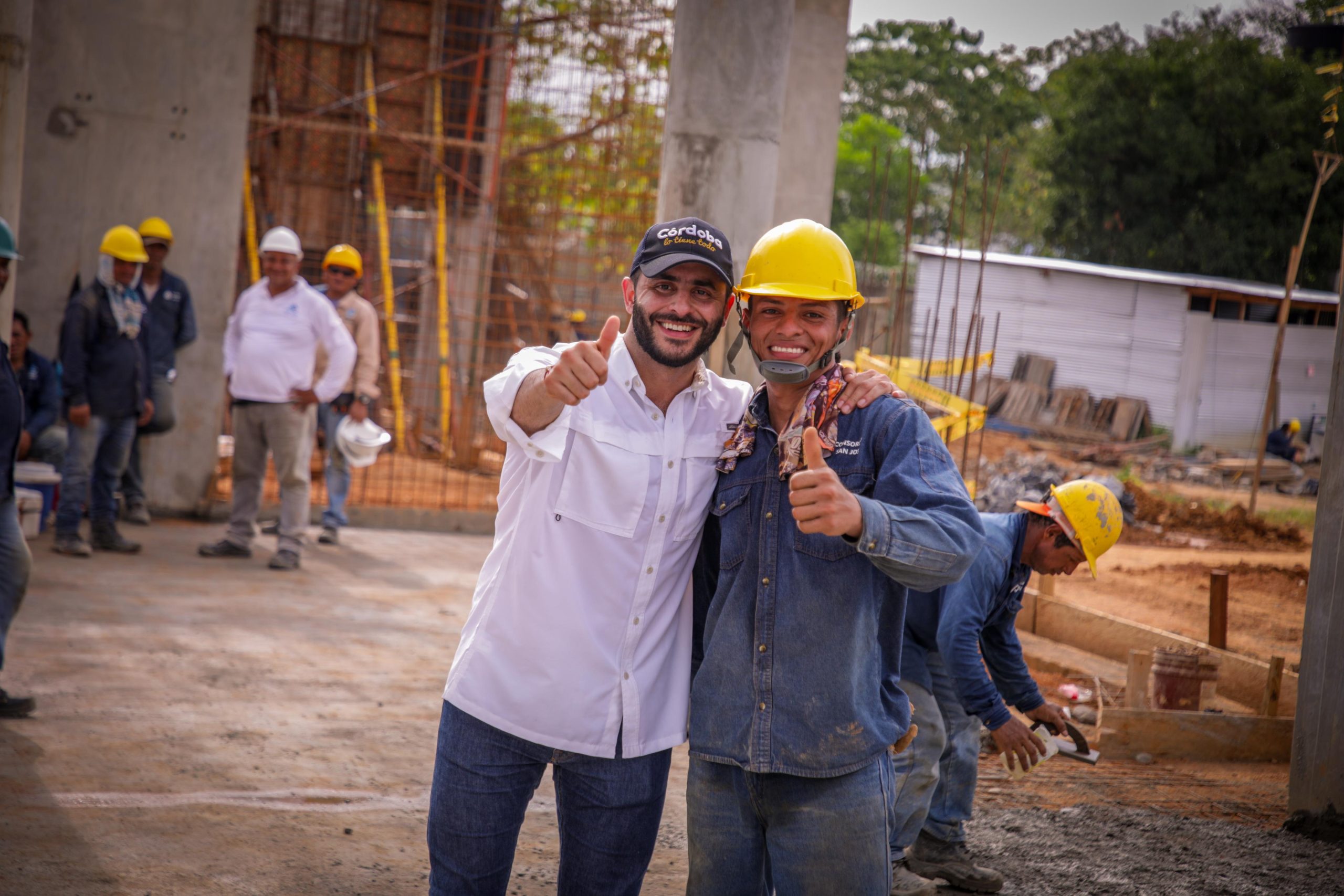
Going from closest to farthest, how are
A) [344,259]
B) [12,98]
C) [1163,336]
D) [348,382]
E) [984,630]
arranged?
[984,630] → [12,98] → [348,382] → [344,259] → [1163,336]

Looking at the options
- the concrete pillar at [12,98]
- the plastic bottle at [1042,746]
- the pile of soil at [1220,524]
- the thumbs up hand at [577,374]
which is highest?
the concrete pillar at [12,98]

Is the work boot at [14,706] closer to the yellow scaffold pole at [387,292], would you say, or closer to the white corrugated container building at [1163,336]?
the yellow scaffold pole at [387,292]

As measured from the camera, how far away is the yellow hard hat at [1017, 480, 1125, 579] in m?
4.71

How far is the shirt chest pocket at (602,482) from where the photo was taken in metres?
2.92

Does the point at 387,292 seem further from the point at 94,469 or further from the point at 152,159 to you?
the point at 94,469

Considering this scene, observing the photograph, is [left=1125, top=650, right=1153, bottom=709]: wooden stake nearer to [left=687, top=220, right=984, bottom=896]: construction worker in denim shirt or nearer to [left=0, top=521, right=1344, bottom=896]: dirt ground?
[left=0, top=521, right=1344, bottom=896]: dirt ground

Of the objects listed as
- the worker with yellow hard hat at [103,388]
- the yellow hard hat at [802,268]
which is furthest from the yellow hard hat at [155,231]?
the yellow hard hat at [802,268]

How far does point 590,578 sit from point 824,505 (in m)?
0.69

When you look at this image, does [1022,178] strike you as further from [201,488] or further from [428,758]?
[428,758]

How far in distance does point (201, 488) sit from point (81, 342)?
2.27 metres

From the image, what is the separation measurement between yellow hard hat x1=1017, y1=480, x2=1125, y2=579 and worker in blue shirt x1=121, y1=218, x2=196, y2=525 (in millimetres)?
7089

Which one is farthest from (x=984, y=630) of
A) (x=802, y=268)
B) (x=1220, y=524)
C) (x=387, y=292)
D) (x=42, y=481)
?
(x=1220, y=524)

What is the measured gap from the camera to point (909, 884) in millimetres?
4633

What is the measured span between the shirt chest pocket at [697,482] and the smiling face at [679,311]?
0.69ft
